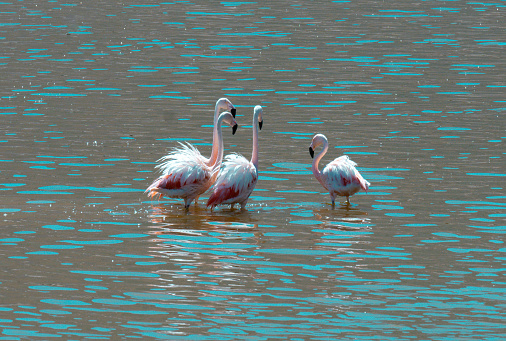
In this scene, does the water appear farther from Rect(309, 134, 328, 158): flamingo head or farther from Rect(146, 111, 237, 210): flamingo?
Rect(309, 134, 328, 158): flamingo head

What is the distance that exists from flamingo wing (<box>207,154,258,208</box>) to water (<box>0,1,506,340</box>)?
26 cm

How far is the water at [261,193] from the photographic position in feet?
27.7

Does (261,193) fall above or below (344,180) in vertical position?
below

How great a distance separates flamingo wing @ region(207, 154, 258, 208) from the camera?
12414 mm

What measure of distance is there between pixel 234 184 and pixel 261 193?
1.13 metres

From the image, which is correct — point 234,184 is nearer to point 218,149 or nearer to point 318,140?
point 218,149

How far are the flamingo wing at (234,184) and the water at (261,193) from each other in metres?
0.26

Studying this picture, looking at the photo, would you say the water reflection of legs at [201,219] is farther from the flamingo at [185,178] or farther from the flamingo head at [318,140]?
the flamingo head at [318,140]

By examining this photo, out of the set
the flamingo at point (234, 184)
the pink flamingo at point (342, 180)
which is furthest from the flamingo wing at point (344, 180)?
the flamingo at point (234, 184)

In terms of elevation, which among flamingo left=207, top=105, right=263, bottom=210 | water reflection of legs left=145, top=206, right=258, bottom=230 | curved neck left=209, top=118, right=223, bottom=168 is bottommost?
water reflection of legs left=145, top=206, right=258, bottom=230

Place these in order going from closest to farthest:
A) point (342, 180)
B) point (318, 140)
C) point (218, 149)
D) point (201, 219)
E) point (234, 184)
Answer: point (201, 219) < point (234, 184) < point (342, 180) < point (218, 149) < point (318, 140)

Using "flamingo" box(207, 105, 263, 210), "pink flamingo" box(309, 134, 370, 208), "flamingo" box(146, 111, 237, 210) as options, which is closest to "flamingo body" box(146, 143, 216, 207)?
"flamingo" box(146, 111, 237, 210)

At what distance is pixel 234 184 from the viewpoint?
12.4 m

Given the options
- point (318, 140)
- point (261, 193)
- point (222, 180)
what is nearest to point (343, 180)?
point (318, 140)
